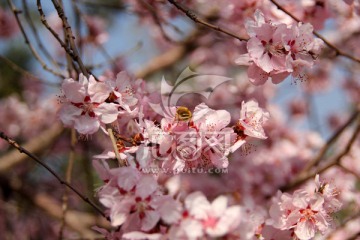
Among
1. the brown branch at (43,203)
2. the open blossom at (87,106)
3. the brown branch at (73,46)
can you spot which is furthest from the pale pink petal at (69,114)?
the brown branch at (43,203)

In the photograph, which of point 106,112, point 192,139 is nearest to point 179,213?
→ point 192,139

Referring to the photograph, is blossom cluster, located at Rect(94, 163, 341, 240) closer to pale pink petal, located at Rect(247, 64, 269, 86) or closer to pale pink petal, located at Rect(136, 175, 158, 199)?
pale pink petal, located at Rect(136, 175, 158, 199)

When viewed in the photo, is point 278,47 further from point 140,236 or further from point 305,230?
point 140,236

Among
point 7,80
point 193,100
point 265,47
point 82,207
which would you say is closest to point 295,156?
point 193,100

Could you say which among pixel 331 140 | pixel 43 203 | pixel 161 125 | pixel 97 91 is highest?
pixel 97 91

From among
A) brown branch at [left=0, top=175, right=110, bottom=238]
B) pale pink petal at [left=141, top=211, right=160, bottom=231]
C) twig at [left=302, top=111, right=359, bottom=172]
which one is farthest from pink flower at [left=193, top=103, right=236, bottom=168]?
brown branch at [left=0, top=175, right=110, bottom=238]

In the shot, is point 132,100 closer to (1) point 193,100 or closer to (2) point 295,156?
(1) point 193,100

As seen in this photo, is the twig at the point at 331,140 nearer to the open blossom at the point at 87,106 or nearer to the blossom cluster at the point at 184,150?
the blossom cluster at the point at 184,150
